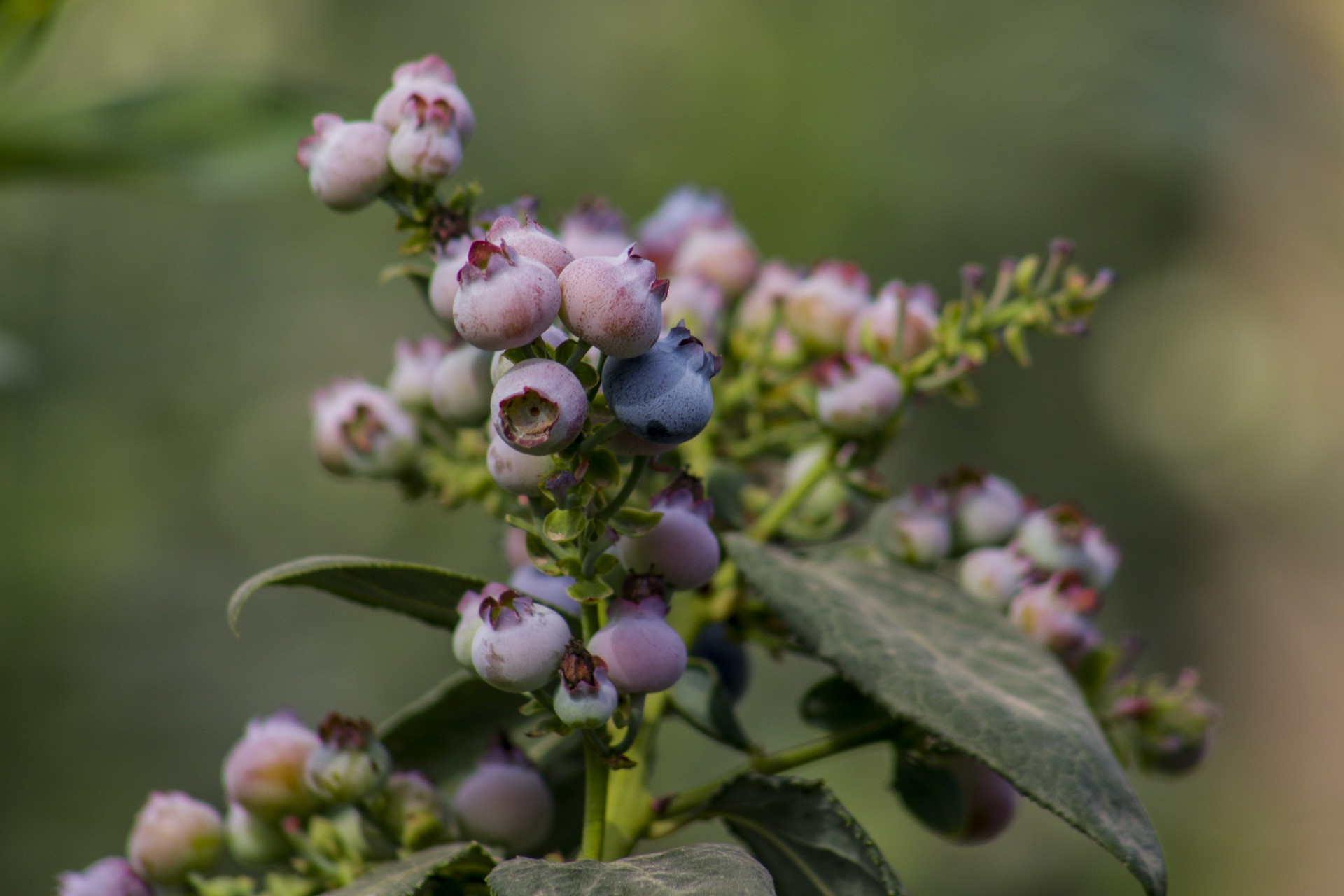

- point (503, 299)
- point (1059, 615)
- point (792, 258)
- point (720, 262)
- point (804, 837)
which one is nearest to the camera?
point (503, 299)

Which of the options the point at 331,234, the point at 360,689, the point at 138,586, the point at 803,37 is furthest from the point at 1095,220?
the point at 138,586

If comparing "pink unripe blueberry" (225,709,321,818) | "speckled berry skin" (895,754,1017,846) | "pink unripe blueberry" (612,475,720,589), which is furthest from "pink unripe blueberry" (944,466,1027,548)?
"pink unripe blueberry" (225,709,321,818)

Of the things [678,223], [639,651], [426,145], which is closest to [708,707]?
[639,651]

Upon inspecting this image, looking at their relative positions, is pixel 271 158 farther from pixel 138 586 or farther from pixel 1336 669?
pixel 1336 669

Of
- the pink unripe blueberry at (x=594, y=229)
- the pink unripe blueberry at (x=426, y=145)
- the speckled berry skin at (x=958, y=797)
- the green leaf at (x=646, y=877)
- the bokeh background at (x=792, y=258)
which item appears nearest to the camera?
the green leaf at (x=646, y=877)

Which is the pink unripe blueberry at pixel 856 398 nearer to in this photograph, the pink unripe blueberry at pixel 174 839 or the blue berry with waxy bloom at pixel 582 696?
the blue berry with waxy bloom at pixel 582 696

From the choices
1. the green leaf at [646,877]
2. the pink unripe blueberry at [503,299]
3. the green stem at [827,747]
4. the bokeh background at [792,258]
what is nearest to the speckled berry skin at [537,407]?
the pink unripe blueberry at [503,299]

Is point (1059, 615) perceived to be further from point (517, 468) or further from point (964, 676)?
point (517, 468)
